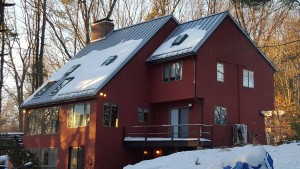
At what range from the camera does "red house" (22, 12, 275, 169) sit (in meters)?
25.1

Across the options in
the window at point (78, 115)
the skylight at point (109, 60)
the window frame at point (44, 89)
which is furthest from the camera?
the window frame at point (44, 89)

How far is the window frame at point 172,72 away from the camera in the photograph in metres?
26.0

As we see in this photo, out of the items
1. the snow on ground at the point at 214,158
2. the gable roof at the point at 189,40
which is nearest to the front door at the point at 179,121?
the gable roof at the point at 189,40

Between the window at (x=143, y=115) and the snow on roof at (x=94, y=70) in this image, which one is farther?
the window at (x=143, y=115)

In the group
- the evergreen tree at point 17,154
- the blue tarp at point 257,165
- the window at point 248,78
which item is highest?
the window at point 248,78

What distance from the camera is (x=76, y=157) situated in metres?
26.3

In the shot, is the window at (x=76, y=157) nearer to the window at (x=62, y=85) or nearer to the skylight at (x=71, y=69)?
the window at (x=62, y=85)

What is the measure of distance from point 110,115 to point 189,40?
6.15 metres

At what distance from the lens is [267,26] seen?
39.7 m

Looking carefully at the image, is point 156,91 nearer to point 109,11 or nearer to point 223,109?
point 223,109

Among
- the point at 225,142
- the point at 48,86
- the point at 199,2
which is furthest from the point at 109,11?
the point at 225,142

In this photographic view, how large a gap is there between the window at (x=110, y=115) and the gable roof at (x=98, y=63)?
4.09 feet

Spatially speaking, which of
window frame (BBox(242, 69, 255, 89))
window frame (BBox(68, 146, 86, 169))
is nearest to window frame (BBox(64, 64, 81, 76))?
window frame (BBox(68, 146, 86, 169))

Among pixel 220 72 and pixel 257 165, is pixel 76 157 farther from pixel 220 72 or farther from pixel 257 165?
pixel 257 165
